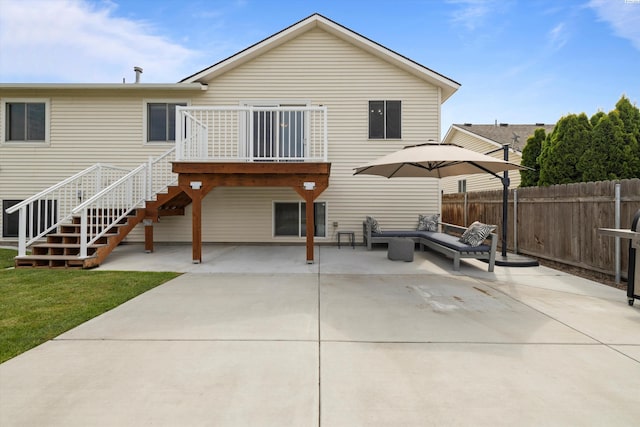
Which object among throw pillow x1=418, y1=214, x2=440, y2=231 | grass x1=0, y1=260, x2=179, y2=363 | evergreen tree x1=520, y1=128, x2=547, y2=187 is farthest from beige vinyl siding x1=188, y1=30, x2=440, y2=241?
grass x1=0, y1=260, x2=179, y2=363

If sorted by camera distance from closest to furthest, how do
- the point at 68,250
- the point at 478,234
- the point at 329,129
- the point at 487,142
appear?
the point at 478,234, the point at 68,250, the point at 329,129, the point at 487,142

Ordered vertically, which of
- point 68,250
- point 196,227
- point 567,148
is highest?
point 567,148

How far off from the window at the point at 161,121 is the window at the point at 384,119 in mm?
5892

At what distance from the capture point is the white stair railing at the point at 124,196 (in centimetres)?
691

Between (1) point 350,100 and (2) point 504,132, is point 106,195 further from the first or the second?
(2) point 504,132

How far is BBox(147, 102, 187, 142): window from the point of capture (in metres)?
9.95

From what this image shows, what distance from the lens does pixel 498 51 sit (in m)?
10.8

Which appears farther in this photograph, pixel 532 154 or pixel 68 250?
pixel 532 154

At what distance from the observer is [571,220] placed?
259 inches

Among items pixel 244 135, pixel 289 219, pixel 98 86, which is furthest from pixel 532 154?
pixel 98 86

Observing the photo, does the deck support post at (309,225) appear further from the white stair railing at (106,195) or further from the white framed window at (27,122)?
the white framed window at (27,122)

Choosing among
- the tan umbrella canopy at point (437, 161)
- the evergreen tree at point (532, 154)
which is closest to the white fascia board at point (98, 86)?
the tan umbrella canopy at point (437, 161)

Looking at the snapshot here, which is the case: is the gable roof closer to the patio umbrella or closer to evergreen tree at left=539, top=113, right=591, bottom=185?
evergreen tree at left=539, top=113, right=591, bottom=185

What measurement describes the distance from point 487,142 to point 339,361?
16783 millimetres
